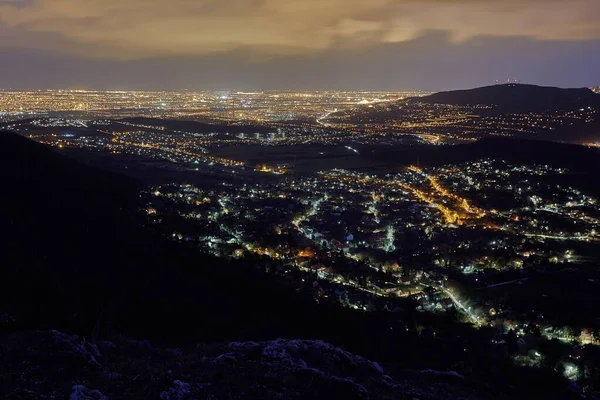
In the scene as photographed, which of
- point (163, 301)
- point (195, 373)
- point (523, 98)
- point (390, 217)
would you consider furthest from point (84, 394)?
point (523, 98)

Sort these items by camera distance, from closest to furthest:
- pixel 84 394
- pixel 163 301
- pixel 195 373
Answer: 1. pixel 84 394
2. pixel 195 373
3. pixel 163 301

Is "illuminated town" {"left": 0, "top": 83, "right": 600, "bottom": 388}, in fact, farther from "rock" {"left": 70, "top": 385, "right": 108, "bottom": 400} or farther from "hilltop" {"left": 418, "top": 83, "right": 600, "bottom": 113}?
"hilltop" {"left": 418, "top": 83, "right": 600, "bottom": 113}

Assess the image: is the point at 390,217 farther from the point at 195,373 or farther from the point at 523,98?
the point at 523,98

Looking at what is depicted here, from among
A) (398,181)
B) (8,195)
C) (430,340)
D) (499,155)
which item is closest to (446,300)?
(430,340)

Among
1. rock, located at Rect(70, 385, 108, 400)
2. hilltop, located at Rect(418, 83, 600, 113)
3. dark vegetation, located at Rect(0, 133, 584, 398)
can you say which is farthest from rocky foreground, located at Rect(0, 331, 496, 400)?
hilltop, located at Rect(418, 83, 600, 113)

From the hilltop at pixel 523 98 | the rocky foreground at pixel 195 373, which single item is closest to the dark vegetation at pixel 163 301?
the rocky foreground at pixel 195 373

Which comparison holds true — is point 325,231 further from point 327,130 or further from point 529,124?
point 529,124

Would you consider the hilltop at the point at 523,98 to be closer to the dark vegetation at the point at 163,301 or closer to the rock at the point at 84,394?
the dark vegetation at the point at 163,301
